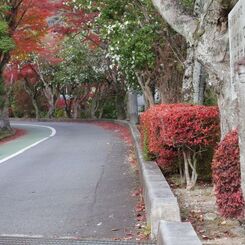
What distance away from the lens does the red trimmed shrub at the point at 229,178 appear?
5492 mm

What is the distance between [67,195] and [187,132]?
9.24 feet

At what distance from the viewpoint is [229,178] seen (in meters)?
5.61

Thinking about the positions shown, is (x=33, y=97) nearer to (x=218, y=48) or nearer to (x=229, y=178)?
(x=218, y=48)

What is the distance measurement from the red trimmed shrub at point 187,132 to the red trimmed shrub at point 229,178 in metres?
2.37

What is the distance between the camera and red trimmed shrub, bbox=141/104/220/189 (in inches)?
318

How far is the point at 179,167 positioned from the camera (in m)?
9.44

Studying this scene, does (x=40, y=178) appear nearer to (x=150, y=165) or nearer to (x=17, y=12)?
(x=150, y=165)

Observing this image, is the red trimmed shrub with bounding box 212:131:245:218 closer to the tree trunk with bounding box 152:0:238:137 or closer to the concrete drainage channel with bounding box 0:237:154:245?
the concrete drainage channel with bounding box 0:237:154:245

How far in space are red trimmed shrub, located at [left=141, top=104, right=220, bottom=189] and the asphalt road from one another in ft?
3.82

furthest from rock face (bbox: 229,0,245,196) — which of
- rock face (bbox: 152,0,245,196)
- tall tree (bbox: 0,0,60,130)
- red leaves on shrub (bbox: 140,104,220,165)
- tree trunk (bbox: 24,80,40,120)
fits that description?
tree trunk (bbox: 24,80,40,120)

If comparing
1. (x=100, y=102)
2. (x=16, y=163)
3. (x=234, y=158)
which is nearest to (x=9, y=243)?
(x=234, y=158)

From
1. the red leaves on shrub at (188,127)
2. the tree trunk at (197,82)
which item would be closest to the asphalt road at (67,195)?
the red leaves on shrub at (188,127)

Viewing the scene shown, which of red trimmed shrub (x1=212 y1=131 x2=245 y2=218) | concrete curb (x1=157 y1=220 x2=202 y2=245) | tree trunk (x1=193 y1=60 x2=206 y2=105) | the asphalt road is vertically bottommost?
the asphalt road

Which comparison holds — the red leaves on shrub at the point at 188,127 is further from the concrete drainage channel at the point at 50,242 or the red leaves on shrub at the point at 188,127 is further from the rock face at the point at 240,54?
the rock face at the point at 240,54
